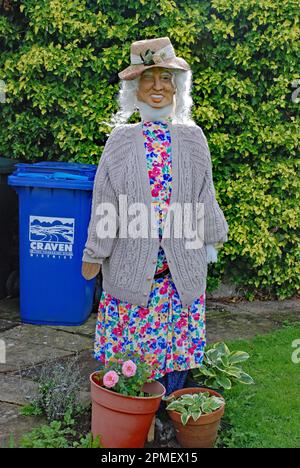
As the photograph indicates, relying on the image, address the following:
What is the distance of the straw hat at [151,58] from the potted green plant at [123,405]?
141 centimetres

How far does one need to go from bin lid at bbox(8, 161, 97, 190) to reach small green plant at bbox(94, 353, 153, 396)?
183 cm

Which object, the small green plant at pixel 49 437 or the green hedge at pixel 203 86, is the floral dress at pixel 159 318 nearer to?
the small green plant at pixel 49 437

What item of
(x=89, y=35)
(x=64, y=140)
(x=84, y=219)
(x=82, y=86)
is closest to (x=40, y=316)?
(x=84, y=219)

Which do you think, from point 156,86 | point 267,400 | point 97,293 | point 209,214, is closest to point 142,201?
point 209,214

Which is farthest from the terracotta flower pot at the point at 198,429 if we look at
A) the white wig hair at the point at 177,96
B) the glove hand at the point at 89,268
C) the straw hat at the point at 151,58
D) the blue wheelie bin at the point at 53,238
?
the blue wheelie bin at the point at 53,238

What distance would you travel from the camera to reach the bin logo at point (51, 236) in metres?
5.01

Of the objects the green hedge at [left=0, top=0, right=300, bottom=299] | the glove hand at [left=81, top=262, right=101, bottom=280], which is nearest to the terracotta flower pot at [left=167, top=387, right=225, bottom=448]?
the glove hand at [left=81, top=262, right=101, bottom=280]

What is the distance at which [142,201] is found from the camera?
11.4 ft

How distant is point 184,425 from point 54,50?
317 centimetres

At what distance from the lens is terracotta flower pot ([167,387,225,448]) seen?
335 centimetres

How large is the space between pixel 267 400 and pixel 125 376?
111 centimetres

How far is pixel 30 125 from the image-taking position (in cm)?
560

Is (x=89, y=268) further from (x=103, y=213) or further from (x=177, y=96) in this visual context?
(x=177, y=96)

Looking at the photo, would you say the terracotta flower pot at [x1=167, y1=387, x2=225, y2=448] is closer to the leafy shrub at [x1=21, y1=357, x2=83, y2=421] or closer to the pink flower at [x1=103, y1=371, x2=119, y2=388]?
the pink flower at [x1=103, y1=371, x2=119, y2=388]
